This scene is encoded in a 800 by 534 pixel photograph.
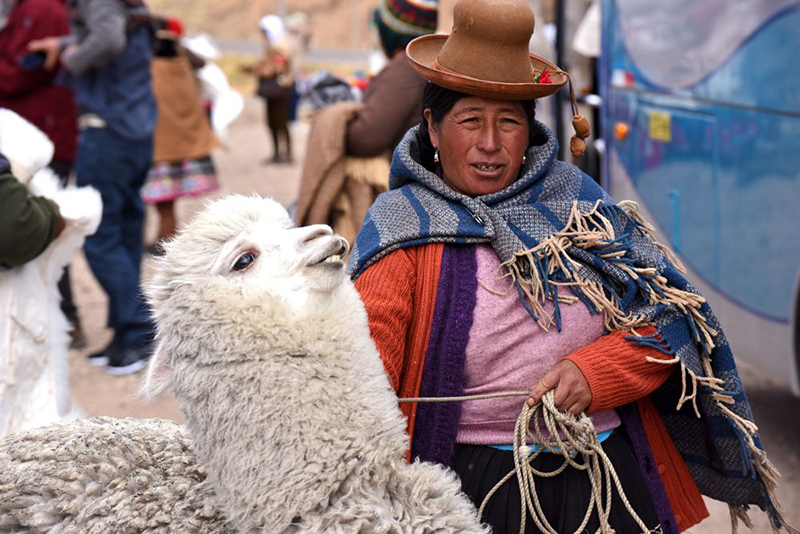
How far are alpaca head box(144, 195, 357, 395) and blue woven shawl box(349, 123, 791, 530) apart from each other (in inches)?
17.3

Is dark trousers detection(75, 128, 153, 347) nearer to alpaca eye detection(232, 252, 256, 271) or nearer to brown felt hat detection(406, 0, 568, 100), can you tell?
brown felt hat detection(406, 0, 568, 100)

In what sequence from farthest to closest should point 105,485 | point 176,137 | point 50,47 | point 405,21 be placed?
point 176,137, point 50,47, point 405,21, point 105,485

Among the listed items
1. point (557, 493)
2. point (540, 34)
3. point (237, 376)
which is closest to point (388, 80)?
Result: point (557, 493)

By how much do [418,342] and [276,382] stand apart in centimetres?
50

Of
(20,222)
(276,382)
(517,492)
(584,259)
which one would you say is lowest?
(517,492)

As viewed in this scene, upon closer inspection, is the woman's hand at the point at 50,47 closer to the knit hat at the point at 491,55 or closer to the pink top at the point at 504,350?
the knit hat at the point at 491,55

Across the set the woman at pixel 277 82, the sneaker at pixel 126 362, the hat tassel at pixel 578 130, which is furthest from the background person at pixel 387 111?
the woman at pixel 277 82

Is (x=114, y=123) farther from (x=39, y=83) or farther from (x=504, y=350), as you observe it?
(x=504, y=350)

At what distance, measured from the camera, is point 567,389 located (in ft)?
6.12

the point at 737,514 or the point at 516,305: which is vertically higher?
the point at 516,305

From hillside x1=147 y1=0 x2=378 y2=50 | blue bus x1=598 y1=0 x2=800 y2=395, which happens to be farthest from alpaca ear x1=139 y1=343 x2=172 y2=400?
hillside x1=147 y1=0 x2=378 y2=50

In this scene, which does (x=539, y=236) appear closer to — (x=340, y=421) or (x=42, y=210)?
(x=340, y=421)

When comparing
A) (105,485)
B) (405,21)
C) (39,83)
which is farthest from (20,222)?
(39,83)

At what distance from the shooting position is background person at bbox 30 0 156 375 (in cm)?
529
